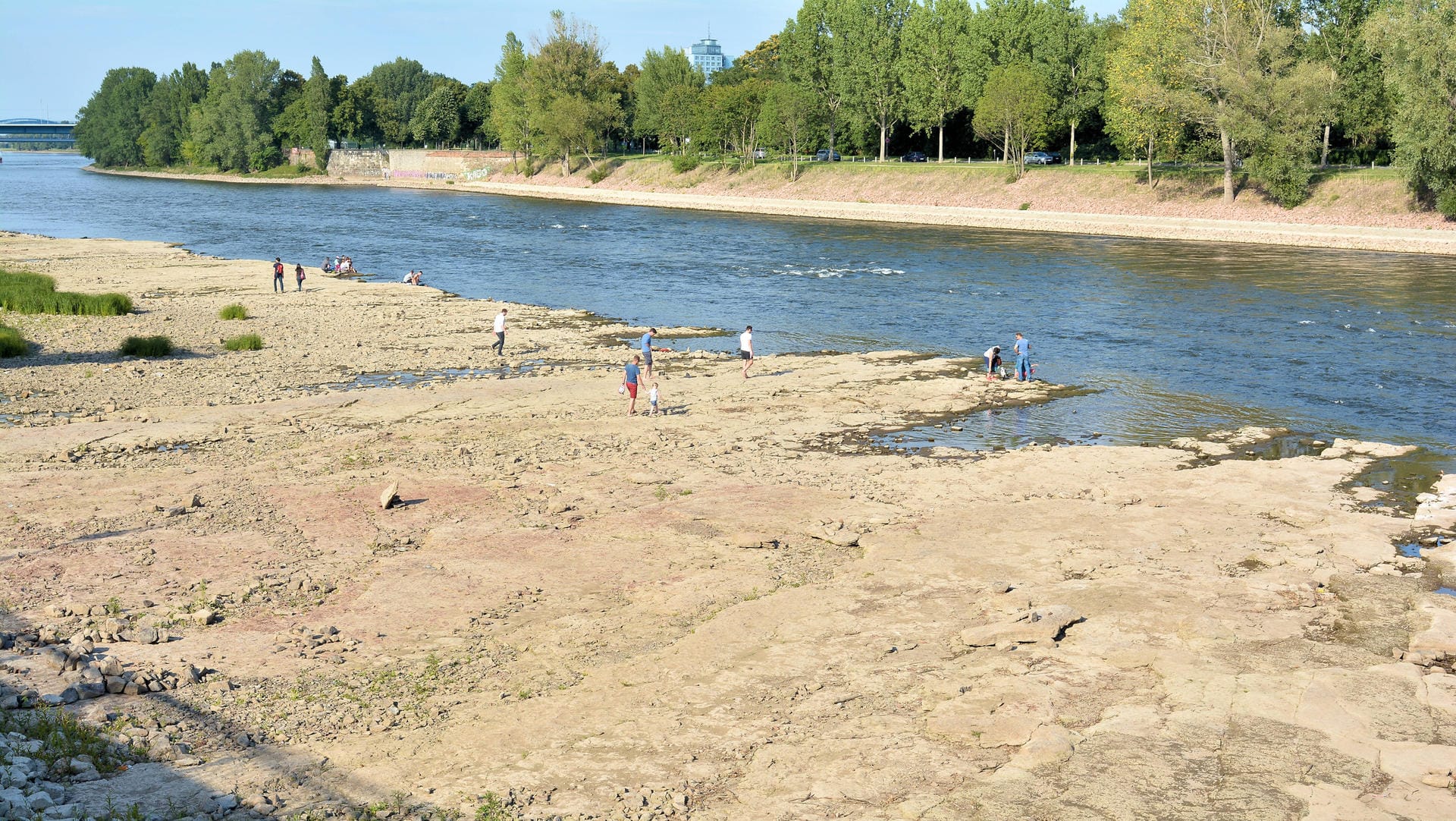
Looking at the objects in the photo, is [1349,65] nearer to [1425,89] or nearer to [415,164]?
[1425,89]

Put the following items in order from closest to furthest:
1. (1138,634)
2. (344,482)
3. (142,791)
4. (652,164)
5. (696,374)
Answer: (142,791) < (1138,634) < (344,482) < (696,374) < (652,164)

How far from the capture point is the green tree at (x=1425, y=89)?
2596 inches

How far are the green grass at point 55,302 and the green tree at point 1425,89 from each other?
68.8 metres

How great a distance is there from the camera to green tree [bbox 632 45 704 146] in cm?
14350

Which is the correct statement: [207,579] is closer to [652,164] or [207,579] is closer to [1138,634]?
[1138,634]

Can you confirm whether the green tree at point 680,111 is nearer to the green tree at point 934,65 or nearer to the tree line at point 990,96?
the tree line at point 990,96

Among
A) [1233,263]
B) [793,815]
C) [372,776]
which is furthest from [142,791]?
[1233,263]

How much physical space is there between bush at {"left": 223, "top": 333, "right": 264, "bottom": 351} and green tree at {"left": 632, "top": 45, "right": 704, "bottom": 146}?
358ft

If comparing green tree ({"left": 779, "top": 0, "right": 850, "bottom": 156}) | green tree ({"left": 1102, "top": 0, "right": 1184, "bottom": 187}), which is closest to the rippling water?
green tree ({"left": 1102, "top": 0, "right": 1184, "bottom": 187})

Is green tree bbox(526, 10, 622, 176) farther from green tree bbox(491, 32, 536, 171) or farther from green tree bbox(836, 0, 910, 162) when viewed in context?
green tree bbox(836, 0, 910, 162)

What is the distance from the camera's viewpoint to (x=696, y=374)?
33.5 metres

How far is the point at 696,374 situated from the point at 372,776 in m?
22.6

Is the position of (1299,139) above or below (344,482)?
above

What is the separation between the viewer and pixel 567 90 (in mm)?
144125
